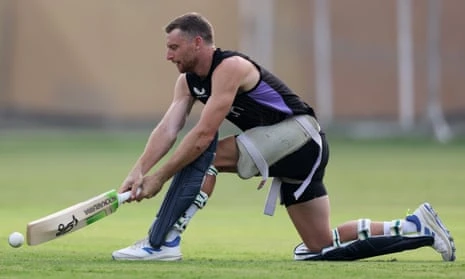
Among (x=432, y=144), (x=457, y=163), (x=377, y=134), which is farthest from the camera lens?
(x=377, y=134)

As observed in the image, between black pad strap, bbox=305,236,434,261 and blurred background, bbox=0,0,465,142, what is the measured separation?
2892 cm

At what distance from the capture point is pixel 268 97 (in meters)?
10.0

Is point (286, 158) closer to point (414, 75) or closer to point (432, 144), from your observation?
point (432, 144)

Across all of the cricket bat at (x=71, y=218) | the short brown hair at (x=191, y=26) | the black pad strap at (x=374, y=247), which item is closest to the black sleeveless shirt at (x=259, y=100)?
the short brown hair at (x=191, y=26)

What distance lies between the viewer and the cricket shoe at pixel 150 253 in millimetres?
9750

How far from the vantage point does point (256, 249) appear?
11.4 m

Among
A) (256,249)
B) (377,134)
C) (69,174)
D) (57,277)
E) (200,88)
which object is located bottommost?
(377,134)

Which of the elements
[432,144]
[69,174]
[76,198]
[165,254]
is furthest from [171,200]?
[432,144]

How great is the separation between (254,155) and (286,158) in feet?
1.01

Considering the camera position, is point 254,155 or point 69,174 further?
point 69,174

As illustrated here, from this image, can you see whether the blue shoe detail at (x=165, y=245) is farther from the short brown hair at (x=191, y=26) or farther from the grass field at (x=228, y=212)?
the short brown hair at (x=191, y=26)

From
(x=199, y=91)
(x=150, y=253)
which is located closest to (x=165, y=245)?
(x=150, y=253)

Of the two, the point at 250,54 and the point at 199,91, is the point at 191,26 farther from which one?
the point at 250,54

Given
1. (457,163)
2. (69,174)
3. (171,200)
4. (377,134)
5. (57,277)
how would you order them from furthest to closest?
(377,134) → (457,163) → (69,174) → (171,200) → (57,277)
